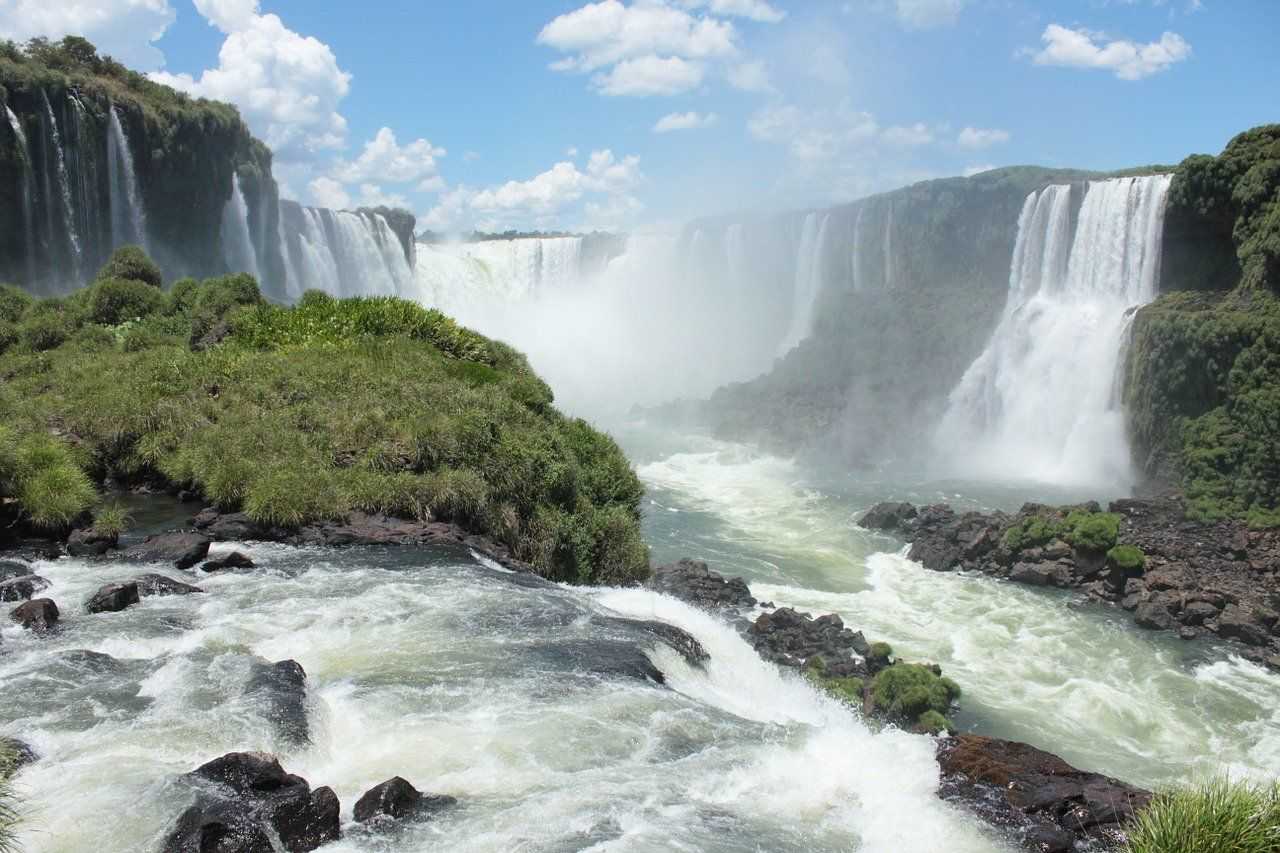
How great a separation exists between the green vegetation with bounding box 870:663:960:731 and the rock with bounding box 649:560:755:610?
213 inches

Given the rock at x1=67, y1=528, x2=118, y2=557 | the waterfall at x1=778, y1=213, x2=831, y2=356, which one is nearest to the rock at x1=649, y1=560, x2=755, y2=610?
the rock at x1=67, y1=528, x2=118, y2=557

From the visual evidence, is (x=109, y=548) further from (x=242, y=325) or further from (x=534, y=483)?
(x=242, y=325)

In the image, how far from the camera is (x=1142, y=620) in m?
23.6

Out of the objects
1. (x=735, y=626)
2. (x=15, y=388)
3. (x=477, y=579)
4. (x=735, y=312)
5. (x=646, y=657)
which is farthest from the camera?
(x=735, y=312)

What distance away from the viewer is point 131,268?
29.4m

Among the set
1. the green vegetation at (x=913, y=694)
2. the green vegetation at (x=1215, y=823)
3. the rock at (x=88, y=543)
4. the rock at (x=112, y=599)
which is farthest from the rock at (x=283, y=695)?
the green vegetation at (x=913, y=694)

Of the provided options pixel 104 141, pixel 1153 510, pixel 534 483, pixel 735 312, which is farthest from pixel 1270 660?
pixel 735 312

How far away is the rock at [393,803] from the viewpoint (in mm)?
6906

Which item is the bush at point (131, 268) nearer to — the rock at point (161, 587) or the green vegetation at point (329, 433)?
the green vegetation at point (329, 433)

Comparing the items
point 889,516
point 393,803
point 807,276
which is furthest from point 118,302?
point 807,276

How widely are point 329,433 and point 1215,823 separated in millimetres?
14062

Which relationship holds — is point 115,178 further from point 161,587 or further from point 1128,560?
point 1128,560

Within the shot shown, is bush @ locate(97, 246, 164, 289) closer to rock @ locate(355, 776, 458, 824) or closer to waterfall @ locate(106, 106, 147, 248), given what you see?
waterfall @ locate(106, 106, 147, 248)

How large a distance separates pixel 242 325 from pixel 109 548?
10400mm
